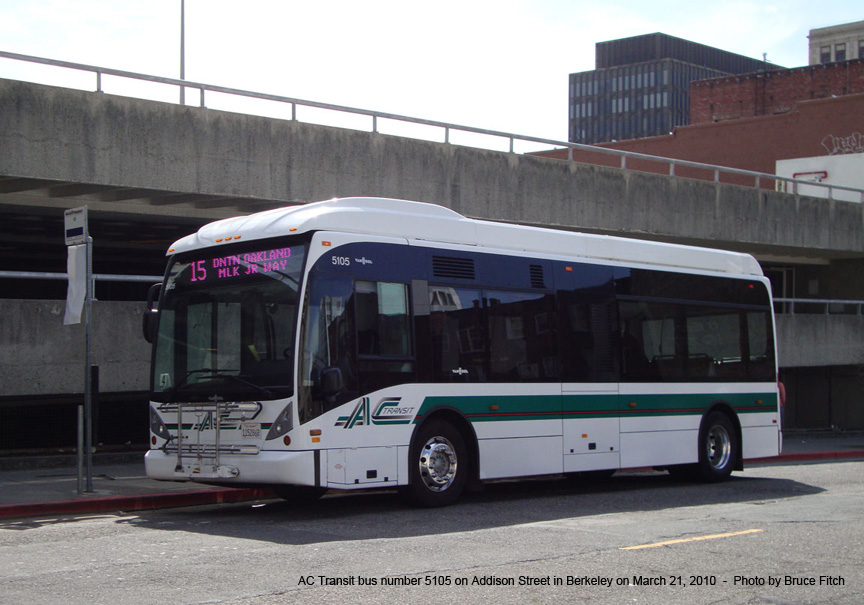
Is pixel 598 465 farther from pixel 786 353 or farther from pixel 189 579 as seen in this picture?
pixel 786 353

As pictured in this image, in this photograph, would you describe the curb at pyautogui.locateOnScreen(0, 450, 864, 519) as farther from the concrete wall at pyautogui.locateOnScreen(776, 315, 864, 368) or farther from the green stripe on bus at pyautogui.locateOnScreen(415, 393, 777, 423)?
the concrete wall at pyautogui.locateOnScreen(776, 315, 864, 368)

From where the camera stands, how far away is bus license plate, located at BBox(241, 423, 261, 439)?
425 inches

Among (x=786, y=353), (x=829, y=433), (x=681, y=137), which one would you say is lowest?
(x=829, y=433)

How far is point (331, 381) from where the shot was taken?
34.6 feet

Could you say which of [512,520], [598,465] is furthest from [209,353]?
[598,465]

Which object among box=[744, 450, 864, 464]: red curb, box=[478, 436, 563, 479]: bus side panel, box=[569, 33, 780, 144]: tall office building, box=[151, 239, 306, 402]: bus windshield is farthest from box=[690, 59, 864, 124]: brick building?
box=[151, 239, 306, 402]: bus windshield

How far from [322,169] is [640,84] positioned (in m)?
123

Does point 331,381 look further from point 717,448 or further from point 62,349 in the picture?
point 717,448

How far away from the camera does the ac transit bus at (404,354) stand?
1081 centimetres

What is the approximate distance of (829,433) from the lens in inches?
1252

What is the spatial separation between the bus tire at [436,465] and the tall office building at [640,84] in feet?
410

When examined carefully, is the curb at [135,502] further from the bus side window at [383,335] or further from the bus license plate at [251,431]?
the bus side window at [383,335]

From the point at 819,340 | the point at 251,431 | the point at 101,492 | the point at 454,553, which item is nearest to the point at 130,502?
Answer: the point at 101,492

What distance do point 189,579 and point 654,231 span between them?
19.6 metres
